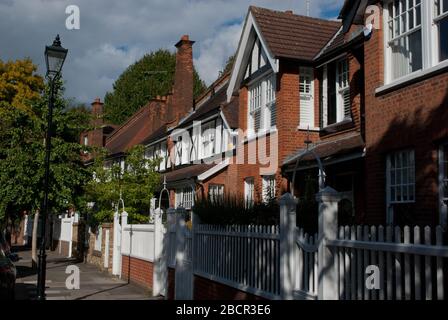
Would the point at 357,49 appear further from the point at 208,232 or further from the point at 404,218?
the point at 208,232

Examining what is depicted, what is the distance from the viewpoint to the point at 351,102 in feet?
45.8

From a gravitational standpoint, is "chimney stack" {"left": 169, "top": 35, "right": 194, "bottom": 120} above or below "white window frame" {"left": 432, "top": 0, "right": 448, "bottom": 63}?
above

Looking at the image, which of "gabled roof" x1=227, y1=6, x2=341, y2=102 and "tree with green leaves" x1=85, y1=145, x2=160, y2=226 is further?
"tree with green leaves" x1=85, y1=145, x2=160, y2=226

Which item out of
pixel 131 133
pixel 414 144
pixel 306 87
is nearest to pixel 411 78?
pixel 414 144

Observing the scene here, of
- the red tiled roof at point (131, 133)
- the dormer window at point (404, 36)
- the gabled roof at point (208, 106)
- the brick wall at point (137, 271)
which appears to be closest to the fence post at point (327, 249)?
the dormer window at point (404, 36)

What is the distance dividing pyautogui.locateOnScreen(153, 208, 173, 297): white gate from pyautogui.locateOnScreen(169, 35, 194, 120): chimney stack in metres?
15.6

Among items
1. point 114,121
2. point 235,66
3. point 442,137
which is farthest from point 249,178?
point 114,121

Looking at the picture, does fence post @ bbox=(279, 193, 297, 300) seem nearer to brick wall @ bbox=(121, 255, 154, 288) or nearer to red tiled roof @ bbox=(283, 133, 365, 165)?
red tiled roof @ bbox=(283, 133, 365, 165)

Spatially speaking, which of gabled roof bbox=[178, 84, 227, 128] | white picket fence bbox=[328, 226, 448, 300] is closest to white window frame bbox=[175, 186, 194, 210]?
gabled roof bbox=[178, 84, 227, 128]

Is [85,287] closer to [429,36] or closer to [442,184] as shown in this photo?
[442,184]

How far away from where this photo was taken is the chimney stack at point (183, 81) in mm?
30484

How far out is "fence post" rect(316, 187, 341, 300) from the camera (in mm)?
6680

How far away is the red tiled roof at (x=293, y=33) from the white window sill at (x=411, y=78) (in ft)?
17.2

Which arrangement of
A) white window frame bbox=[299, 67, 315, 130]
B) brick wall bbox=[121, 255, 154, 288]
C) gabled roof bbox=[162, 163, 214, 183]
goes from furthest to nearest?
gabled roof bbox=[162, 163, 214, 183], white window frame bbox=[299, 67, 315, 130], brick wall bbox=[121, 255, 154, 288]
